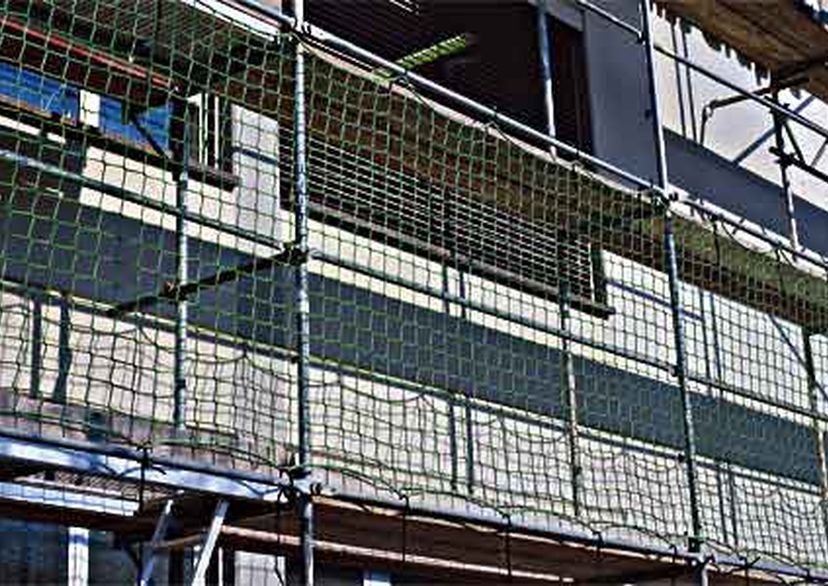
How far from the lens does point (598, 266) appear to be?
298 inches

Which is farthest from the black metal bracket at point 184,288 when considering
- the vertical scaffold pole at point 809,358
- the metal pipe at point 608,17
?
the vertical scaffold pole at point 809,358

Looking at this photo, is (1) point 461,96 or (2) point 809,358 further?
(2) point 809,358

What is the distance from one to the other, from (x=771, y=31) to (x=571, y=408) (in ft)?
11.3

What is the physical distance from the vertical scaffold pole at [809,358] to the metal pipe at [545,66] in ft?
4.43

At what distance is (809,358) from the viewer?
27.9ft

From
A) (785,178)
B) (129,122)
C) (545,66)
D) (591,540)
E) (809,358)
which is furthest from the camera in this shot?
(785,178)

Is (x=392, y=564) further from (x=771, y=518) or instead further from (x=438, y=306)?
(x=771, y=518)

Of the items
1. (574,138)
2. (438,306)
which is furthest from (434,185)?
(574,138)

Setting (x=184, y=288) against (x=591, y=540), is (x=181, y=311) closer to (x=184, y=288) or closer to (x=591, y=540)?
(x=184, y=288)

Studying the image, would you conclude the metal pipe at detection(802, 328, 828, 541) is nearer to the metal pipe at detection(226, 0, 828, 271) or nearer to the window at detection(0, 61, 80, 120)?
the metal pipe at detection(226, 0, 828, 271)

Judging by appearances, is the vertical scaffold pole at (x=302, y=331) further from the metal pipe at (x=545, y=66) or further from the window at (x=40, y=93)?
the metal pipe at (x=545, y=66)

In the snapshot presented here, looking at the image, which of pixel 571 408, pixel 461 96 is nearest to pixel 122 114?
pixel 461 96

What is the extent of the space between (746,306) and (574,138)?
4.11 ft

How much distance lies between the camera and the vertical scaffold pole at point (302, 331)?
4336 millimetres
